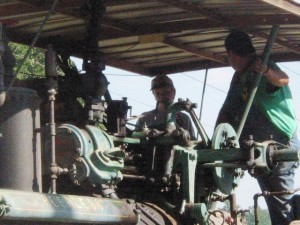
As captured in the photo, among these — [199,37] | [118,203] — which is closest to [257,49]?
[199,37]

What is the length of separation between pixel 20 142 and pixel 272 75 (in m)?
2.64

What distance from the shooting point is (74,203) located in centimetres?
613

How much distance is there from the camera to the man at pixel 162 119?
24.7ft

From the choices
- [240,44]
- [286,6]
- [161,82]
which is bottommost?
[161,82]

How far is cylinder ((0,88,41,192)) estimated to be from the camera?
6.07 metres

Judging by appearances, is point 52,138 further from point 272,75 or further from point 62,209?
point 272,75

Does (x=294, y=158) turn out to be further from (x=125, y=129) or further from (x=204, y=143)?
(x=125, y=129)

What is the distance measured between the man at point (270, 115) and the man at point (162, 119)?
1.48ft

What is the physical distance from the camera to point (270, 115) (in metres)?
8.21

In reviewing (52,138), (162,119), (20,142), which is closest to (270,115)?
(162,119)

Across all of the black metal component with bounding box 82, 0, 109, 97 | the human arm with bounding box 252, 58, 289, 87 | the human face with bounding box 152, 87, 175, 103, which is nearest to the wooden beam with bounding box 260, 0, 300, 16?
the human arm with bounding box 252, 58, 289, 87

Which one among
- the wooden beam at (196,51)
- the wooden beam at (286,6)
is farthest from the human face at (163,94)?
the wooden beam at (286,6)

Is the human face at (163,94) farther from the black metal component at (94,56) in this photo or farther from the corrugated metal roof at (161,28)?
the black metal component at (94,56)

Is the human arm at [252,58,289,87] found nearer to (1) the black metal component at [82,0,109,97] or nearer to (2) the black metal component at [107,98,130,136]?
(2) the black metal component at [107,98,130,136]
